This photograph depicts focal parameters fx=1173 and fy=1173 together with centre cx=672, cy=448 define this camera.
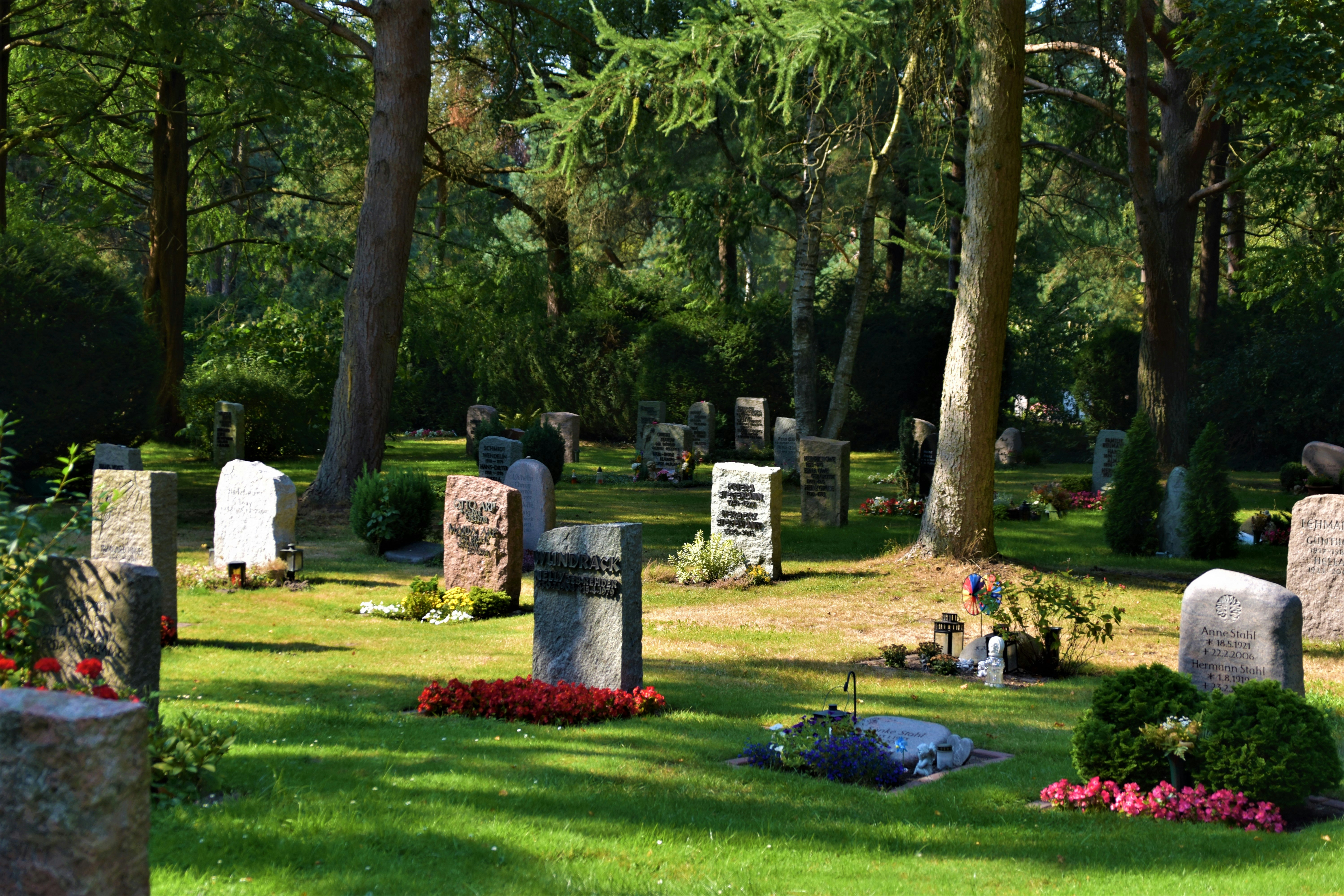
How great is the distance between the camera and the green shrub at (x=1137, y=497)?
53.1ft

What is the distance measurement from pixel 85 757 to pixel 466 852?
236cm

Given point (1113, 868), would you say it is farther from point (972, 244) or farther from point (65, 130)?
point (65, 130)

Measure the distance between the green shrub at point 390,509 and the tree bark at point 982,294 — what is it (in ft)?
22.1

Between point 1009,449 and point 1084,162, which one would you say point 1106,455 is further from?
point 1009,449

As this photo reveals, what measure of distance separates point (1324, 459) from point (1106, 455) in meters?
3.90

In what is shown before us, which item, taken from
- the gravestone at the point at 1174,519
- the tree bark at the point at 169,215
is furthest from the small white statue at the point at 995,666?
the tree bark at the point at 169,215

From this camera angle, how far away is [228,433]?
84.3 ft

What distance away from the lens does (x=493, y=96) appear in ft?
95.5

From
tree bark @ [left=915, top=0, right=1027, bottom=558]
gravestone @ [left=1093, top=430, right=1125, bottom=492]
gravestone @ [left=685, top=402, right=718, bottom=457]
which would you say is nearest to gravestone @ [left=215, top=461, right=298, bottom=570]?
tree bark @ [left=915, top=0, right=1027, bottom=558]

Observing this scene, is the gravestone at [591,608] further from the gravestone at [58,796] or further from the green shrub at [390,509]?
the green shrub at [390,509]

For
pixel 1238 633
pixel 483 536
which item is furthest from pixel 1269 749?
pixel 483 536

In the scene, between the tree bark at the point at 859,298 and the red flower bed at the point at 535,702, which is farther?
the tree bark at the point at 859,298

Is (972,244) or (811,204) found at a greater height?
(811,204)

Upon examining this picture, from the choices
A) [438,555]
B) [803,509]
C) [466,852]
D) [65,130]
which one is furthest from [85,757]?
[65,130]
